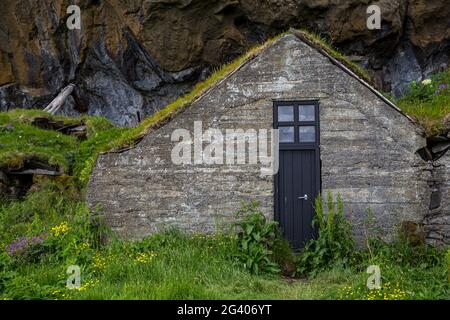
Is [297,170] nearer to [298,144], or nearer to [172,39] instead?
[298,144]

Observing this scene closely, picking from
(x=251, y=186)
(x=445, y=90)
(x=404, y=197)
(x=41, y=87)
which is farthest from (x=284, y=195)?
(x=41, y=87)

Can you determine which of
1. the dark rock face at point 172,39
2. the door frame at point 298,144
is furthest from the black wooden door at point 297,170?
the dark rock face at point 172,39

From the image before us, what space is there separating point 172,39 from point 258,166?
6.38 meters

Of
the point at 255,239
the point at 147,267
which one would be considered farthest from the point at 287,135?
the point at 147,267

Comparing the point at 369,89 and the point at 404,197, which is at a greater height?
the point at 369,89

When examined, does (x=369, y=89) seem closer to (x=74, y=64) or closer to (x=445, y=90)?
(x=445, y=90)

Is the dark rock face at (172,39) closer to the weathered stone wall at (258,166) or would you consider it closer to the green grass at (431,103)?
the green grass at (431,103)

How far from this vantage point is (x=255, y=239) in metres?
8.88

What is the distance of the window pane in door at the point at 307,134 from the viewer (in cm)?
955

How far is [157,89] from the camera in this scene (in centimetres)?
1572

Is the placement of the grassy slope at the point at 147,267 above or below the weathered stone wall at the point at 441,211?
below

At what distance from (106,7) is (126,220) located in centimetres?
769

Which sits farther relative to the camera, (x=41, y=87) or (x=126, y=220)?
(x=41, y=87)

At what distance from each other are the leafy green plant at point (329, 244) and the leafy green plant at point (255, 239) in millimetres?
598
